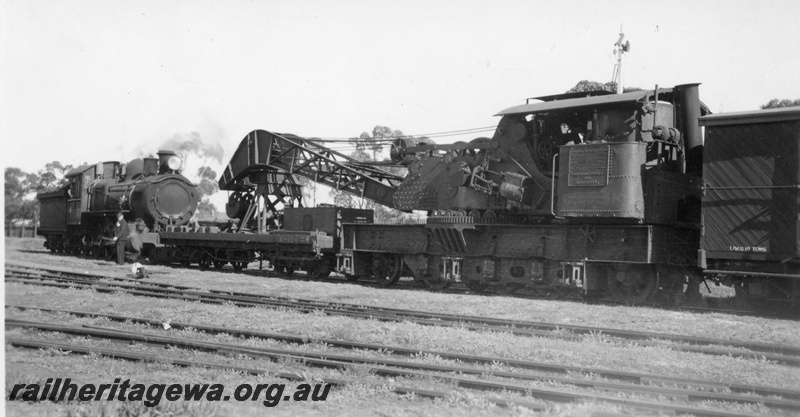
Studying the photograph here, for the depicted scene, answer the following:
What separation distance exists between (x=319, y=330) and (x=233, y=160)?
1247 centimetres

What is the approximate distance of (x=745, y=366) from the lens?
748 centimetres

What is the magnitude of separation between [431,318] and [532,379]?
4.03 m

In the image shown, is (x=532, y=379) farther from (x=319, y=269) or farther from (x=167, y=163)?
(x=167, y=163)

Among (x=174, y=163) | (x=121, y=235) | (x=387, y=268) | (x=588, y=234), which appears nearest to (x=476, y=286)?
(x=387, y=268)

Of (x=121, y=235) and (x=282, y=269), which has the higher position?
(x=121, y=235)

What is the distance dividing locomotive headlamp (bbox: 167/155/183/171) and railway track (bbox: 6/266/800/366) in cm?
877

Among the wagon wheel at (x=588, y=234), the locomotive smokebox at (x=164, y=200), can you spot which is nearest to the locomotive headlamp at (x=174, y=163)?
the locomotive smokebox at (x=164, y=200)

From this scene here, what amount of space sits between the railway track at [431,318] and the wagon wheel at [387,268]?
4.28 metres

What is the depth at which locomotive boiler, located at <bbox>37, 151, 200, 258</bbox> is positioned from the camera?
74.1 feet

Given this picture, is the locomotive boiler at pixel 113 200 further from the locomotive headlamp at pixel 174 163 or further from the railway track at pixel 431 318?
the railway track at pixel 431 318

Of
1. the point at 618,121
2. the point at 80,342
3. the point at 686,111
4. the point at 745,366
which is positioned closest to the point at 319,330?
the point at 80,342

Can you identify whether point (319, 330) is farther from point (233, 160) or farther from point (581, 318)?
point (233, 160)

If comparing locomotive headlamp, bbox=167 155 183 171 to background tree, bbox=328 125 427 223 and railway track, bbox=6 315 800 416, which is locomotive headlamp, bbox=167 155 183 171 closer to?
background tree, bbox=328 125 427 223

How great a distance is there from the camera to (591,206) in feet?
40.6
